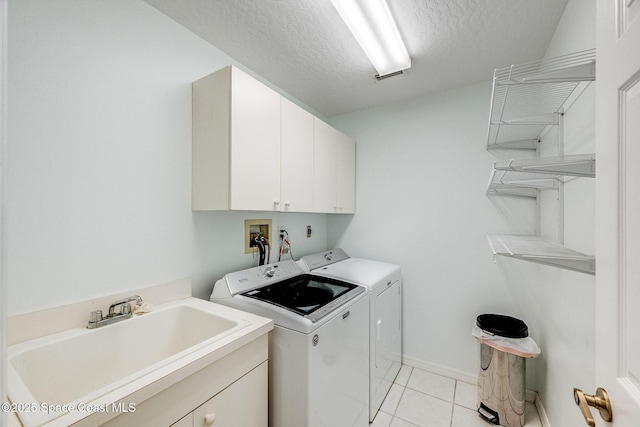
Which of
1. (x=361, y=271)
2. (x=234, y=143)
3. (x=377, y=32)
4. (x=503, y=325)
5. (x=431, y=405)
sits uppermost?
(x=377, y=32)

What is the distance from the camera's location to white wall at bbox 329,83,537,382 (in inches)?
82.8

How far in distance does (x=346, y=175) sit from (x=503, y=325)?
1.82m

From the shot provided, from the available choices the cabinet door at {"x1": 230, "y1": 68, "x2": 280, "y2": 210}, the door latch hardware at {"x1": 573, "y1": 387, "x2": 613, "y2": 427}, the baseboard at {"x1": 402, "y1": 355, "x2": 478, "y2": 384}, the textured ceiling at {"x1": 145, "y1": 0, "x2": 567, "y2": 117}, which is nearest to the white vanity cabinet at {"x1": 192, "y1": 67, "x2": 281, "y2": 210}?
the cabinet door at {"x1": 230, "y1": 68, "x2": 280, "y2": 210}

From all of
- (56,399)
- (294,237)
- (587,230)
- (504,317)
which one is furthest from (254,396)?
(504,317)

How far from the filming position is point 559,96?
4.40ft

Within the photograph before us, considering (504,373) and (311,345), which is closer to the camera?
(311,345)

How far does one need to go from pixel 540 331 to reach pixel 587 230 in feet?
3.81

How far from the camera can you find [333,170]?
7.58 ft

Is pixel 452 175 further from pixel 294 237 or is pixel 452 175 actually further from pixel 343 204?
pixel 294 237

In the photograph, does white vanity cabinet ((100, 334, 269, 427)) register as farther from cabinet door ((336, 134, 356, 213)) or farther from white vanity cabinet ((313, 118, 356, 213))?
cabinet door ((336, 134, 356, 213))

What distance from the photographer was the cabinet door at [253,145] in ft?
4.55

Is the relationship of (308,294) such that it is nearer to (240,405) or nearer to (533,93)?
(240,405)

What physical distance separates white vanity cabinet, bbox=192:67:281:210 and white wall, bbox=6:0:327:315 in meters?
0.12

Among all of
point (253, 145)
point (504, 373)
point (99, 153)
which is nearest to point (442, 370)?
point (504, 373)
